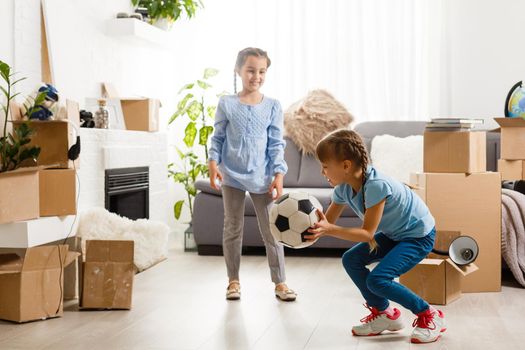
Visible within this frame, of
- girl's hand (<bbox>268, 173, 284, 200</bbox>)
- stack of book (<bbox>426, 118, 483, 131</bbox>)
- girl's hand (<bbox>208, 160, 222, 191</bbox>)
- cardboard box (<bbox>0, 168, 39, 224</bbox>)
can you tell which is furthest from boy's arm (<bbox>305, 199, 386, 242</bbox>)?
cardboard box (<bbox>0, 168, 39, 224</bbox>)

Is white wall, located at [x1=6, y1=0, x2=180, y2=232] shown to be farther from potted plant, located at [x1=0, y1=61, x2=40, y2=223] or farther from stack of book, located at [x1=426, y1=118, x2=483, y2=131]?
stack of book, located at [x1=426, y1=118, x2=483, y2=131]

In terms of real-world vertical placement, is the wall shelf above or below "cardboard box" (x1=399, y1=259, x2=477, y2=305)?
above

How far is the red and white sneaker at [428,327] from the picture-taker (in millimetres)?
2715

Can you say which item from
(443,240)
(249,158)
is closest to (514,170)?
(443,240)

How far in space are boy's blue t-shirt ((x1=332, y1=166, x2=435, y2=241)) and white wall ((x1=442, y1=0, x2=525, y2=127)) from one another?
3.17 metres

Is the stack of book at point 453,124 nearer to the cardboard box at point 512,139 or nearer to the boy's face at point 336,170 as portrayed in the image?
the cardboard box at point 512,139

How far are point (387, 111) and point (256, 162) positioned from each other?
2716 millimetres

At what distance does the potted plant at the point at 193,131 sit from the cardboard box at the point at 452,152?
2.09 meters

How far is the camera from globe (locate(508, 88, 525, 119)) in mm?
4034

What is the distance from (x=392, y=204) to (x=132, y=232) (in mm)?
1828

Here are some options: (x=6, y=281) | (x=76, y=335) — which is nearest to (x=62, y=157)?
(x=6, y=281)

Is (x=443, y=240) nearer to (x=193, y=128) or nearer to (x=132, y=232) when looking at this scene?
(x=132, y=232)

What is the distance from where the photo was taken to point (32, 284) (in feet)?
10.1

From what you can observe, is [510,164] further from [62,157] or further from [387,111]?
[62,157]
